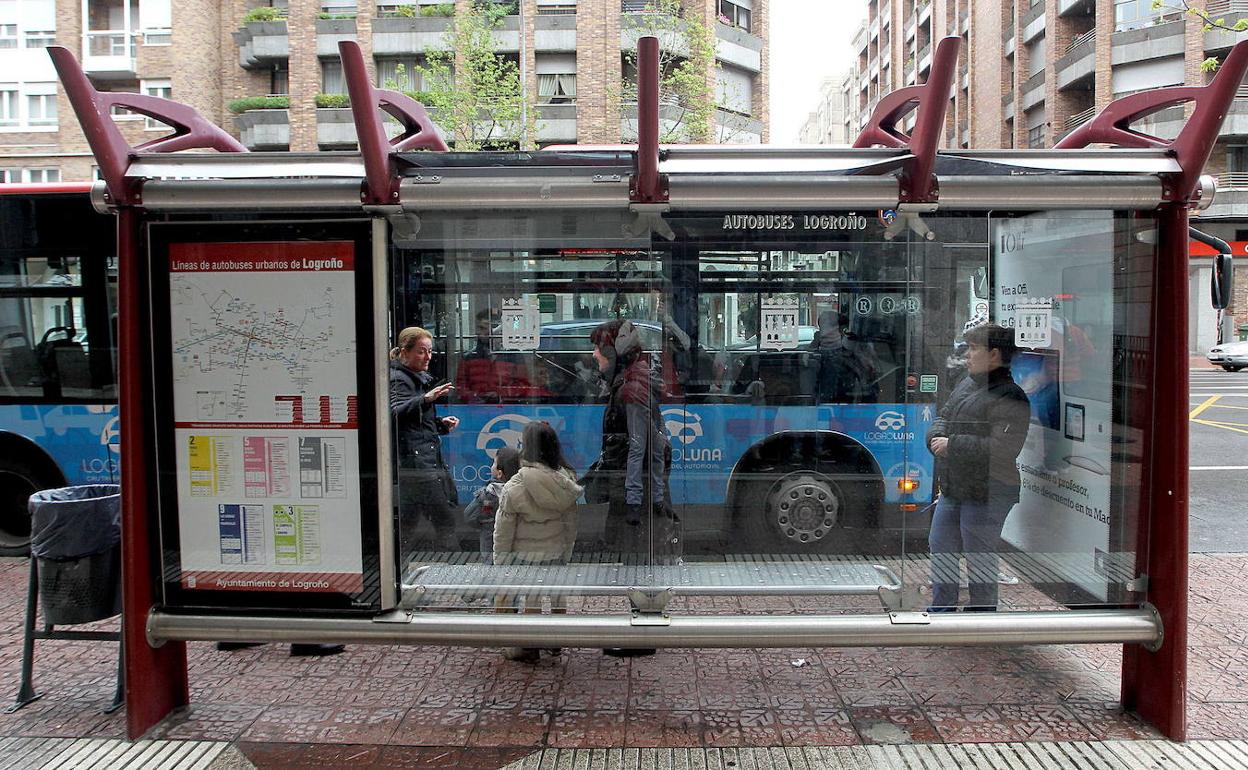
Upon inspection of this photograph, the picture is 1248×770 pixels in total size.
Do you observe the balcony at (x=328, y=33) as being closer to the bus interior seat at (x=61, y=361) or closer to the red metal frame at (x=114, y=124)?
the bus interior seat at (x=61, y=361)

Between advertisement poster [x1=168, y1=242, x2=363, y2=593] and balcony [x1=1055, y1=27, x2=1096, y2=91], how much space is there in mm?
36610

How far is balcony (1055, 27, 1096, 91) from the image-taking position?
33.7 meters

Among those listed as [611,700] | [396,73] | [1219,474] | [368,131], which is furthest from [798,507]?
[396,73]

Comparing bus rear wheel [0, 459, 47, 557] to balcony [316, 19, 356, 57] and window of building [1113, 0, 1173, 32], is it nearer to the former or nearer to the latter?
balcony [316, 19, 356, 57]

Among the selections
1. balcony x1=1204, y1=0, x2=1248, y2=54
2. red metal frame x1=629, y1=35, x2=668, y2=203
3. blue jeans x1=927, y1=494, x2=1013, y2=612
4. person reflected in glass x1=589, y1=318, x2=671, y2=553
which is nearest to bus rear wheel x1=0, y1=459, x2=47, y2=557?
person reflected in glass x1=589, y1=318, x2=671, y2=553

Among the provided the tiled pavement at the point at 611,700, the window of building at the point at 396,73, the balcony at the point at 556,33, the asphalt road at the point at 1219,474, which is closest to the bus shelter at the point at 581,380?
the tiled pavement at the point at 611,700

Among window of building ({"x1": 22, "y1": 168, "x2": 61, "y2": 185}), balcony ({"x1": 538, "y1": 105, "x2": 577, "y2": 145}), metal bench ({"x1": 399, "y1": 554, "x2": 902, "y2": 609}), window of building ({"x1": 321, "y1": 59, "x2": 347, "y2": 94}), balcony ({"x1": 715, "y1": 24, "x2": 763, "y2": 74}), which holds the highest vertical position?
balcony ({"x1": 715, "y1": 24, "x2": 763, "y2": 74})

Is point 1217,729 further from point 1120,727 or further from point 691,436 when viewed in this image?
point 691,436

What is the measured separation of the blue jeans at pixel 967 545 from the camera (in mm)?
4816

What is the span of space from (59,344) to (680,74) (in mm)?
20873

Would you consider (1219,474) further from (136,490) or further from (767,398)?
(136,490)

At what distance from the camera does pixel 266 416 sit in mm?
4215

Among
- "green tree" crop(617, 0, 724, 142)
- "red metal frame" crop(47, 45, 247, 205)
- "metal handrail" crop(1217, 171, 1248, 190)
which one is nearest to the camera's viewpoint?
"red metal frame" crop(47, 45, 247, 205)

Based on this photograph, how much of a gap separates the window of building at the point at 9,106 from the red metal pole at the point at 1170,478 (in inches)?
1598
